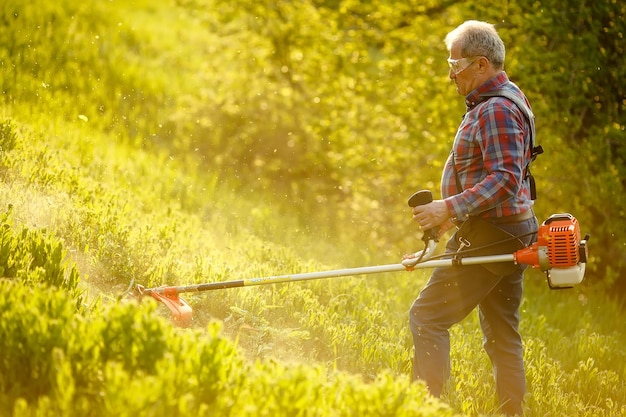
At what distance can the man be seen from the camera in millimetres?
4211

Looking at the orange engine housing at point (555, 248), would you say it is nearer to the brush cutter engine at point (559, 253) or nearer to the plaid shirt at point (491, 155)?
the brush cutter engine at point (559, 253)

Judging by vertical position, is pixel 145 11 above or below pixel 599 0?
above

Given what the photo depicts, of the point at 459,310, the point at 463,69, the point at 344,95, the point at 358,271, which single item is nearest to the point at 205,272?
the point at 358,271

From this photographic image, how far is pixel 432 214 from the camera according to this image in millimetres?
4285

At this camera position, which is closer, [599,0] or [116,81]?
[599,0]

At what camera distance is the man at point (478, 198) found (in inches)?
166

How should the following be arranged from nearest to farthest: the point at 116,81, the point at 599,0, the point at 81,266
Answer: the point at 81,266
the point at 599,0
the point at 116,81

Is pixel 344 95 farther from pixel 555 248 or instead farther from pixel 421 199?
Answer: pixel 555 248

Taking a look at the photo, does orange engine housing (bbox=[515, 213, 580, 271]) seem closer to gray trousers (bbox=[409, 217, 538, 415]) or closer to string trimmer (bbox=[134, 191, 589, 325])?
string trimmer (bbox=[134, 191, 589, 325])

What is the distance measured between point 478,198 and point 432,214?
0.88 ft

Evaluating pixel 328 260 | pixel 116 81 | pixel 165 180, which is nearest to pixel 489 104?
pixel 328 260

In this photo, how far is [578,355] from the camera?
21.4 ft

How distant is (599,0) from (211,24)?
5581 mm

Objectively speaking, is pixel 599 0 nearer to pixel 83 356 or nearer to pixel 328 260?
pixel 328 260
